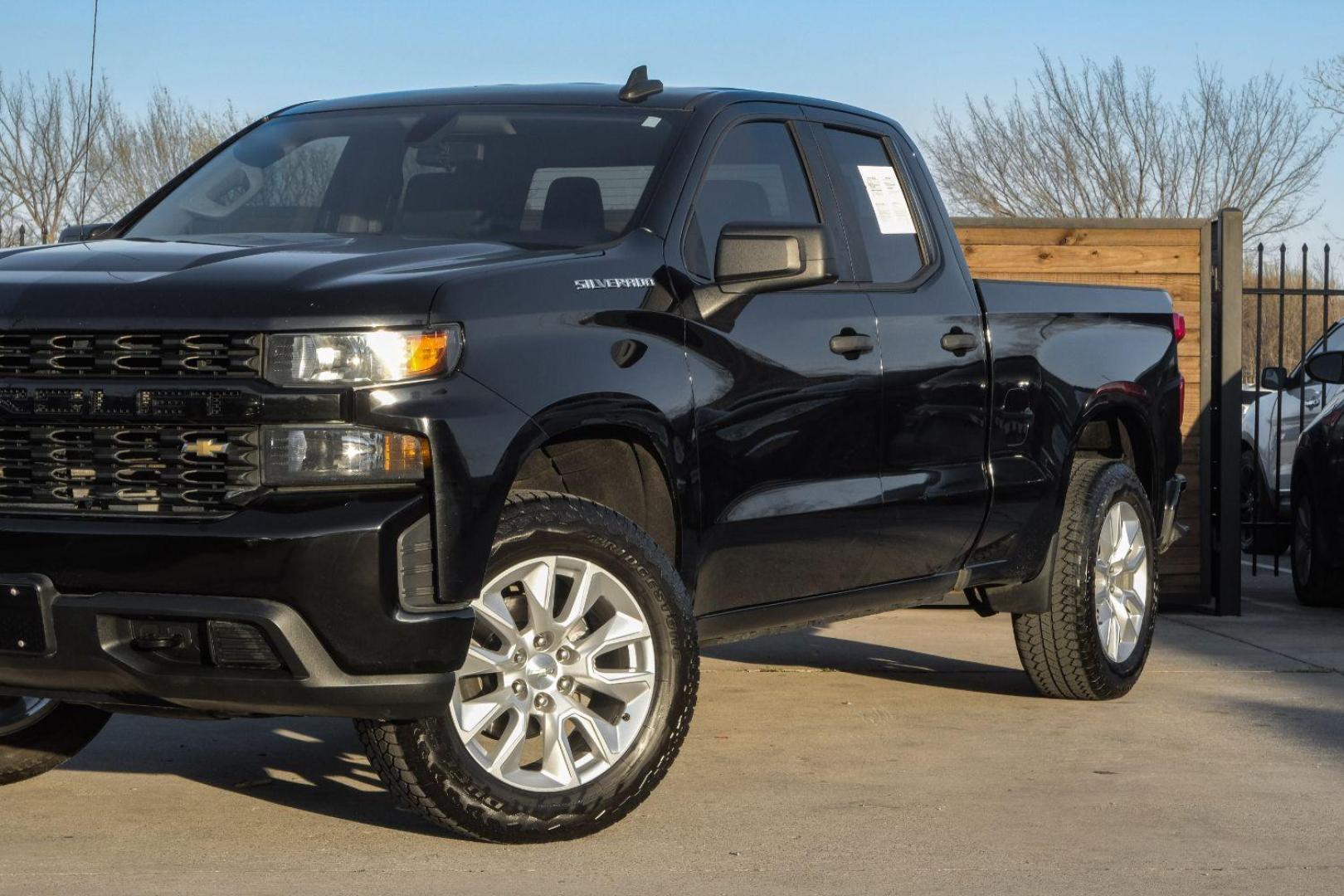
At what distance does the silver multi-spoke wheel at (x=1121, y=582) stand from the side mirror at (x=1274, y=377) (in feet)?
15.7

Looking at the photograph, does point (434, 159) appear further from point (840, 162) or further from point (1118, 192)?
point (1118, 192)

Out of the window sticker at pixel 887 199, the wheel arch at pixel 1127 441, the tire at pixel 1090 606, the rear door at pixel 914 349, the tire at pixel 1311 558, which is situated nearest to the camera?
the rear door at pixel 914 349

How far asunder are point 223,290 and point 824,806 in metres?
2.12

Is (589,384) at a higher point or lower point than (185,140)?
lower

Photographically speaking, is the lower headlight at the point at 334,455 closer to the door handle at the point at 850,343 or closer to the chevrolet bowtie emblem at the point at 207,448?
the chevrolet bowtie emblem at the point at 207,448

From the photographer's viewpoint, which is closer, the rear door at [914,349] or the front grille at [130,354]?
the front grille at [130,354]

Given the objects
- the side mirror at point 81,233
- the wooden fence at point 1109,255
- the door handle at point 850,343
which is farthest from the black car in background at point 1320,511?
the side mirror at point 81,233

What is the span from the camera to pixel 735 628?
5.34m

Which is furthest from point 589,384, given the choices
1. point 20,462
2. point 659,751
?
point 20,462

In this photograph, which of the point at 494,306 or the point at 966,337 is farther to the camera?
the point at 966,337

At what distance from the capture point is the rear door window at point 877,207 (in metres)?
5.99

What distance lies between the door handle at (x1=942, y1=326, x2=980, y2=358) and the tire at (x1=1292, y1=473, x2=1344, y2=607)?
16.6ft

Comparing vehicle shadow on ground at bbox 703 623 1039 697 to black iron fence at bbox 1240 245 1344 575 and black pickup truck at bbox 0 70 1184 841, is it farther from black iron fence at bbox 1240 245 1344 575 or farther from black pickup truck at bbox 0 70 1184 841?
black iron fence at bbox 1240 245 1344 575

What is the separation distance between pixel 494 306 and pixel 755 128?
1.57 m
